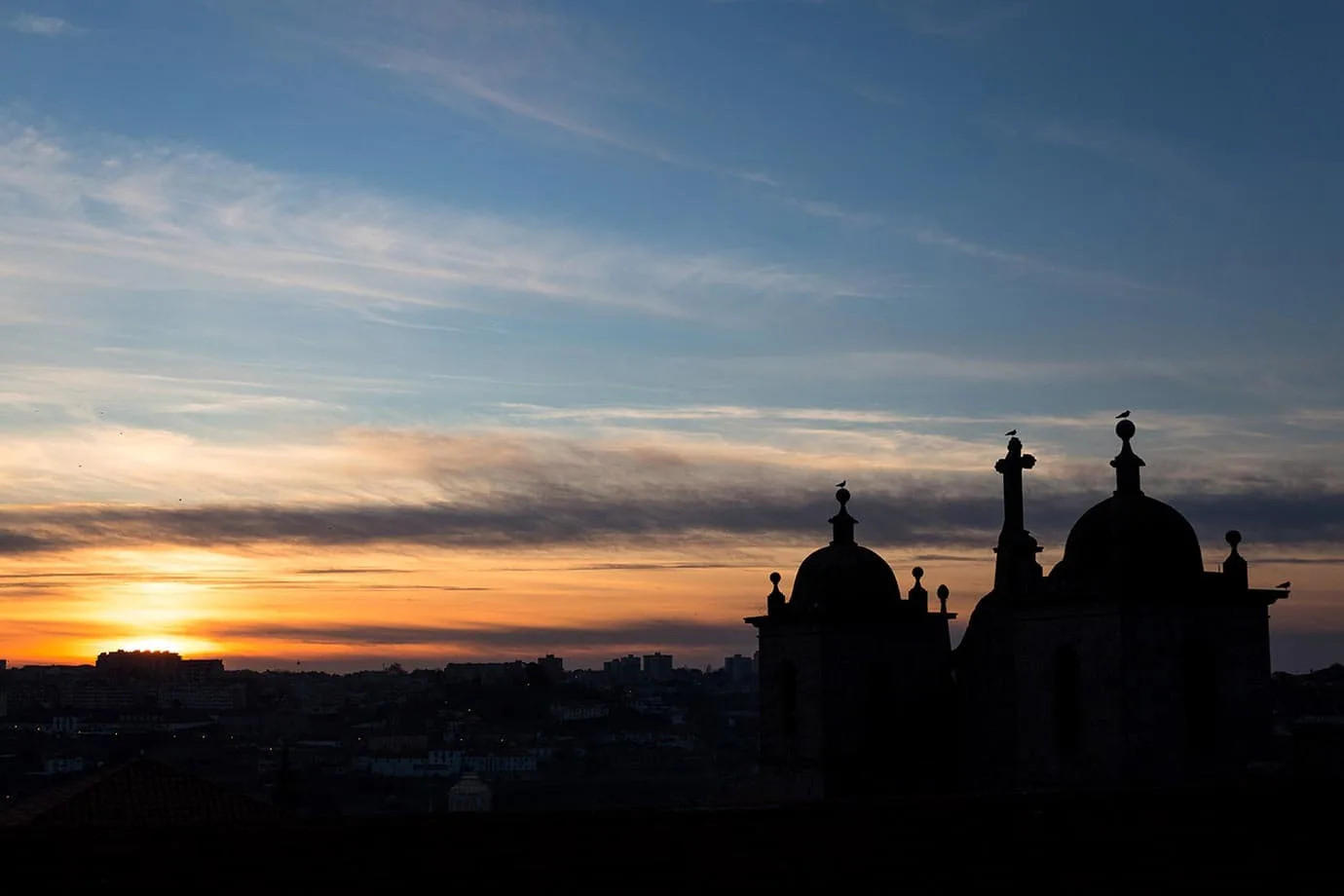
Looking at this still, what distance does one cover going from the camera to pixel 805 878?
17.9 metres

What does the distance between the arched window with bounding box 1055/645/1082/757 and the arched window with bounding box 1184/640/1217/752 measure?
1886 mm

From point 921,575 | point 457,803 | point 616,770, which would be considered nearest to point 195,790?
point 921,575

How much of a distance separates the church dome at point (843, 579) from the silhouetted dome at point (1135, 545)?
700cm

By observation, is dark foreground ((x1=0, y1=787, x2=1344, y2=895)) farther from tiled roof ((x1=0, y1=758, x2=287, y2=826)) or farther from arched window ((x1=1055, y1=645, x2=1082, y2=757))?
tiled roof ((x1=0, y1=758, x2=287, y2=826))

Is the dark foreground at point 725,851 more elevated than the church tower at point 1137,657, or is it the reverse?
the church tower at point 1137,657

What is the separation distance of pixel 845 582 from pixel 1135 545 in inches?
342

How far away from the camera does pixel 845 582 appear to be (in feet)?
124

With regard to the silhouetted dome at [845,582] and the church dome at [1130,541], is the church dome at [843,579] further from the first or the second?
the church dome at [1130,541]

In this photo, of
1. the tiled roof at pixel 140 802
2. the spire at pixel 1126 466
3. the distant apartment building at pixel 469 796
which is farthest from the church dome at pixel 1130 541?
the distant apartment building at pixel 469 796

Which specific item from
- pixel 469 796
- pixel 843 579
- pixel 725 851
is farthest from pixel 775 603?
pixel 469 796

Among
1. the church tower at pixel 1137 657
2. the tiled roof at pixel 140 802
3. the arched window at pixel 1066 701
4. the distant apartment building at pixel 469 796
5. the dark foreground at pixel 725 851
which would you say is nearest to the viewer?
the dark foreground at pixel 725 851

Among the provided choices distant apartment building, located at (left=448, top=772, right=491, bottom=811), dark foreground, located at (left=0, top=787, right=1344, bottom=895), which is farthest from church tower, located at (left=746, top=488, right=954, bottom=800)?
distant apartment building, located at (left=448, top=772, right=491, bottom=811)

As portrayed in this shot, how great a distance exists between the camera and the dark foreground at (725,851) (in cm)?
1686

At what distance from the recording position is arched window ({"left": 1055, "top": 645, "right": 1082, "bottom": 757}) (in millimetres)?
31078
